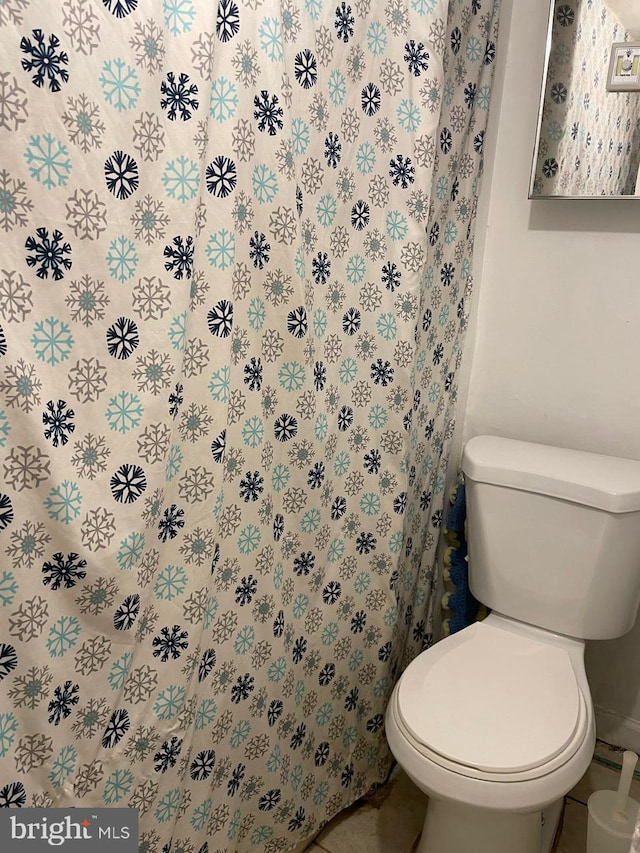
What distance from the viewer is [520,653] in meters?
1.45

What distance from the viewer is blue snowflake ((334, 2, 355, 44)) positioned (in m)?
1.16

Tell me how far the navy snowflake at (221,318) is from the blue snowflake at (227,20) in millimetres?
365

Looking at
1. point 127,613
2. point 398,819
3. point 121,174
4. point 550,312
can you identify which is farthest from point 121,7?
point 398,819

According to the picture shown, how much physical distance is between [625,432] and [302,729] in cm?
99

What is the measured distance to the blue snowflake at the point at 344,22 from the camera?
1.16 meters

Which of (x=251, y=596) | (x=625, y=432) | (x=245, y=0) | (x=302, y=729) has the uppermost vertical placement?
(x=245, y=0)

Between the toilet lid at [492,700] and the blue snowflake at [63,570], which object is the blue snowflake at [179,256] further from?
the toilet lid at [492,700]

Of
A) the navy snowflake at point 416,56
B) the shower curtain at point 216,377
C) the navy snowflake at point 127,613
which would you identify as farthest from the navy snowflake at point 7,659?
the navy snowflake at point 416,56

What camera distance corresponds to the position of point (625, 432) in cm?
160

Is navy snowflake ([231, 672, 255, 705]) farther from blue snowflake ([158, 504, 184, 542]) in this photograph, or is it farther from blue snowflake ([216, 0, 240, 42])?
blue snowflake ([216, 0, 240, 42])

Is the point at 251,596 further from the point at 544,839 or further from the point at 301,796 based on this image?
the point at 544,839

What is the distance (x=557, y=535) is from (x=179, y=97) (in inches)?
44.6

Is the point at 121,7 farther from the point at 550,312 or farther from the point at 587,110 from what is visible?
the point at 550,312

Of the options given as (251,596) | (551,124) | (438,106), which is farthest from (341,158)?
(251,596)
